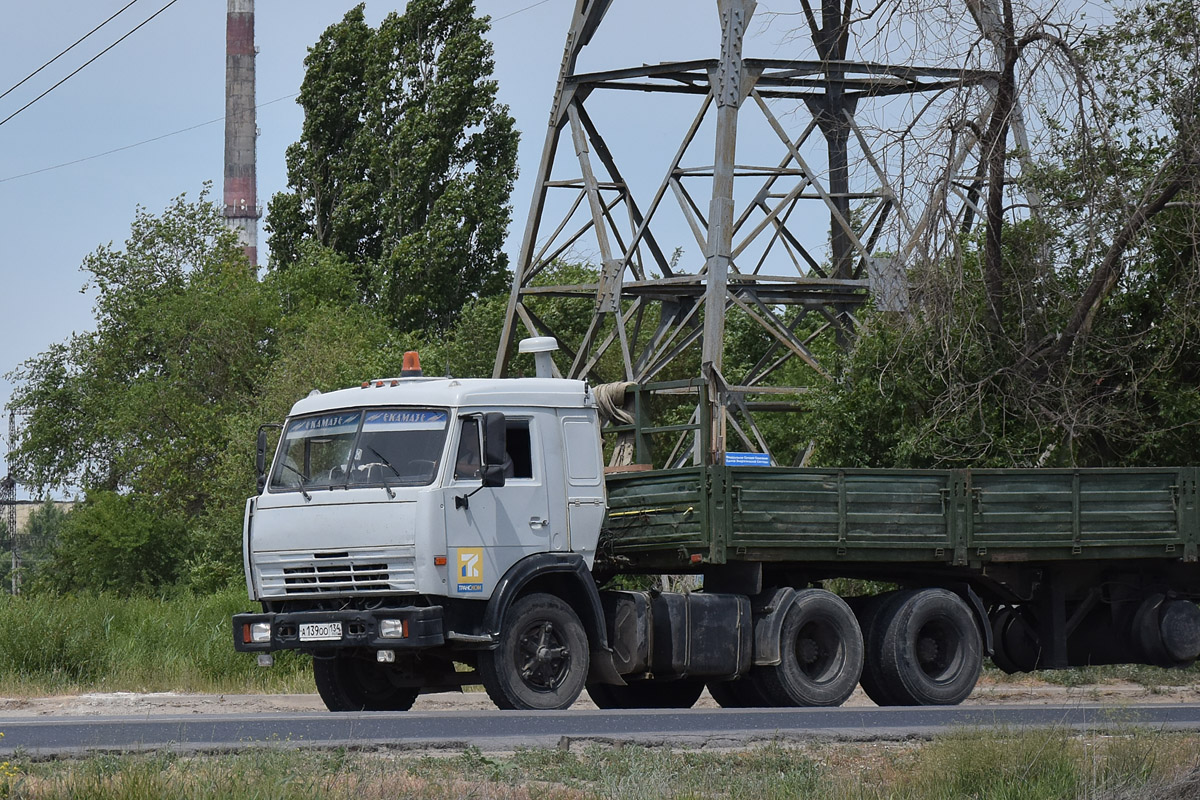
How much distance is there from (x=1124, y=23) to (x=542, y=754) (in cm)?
1352

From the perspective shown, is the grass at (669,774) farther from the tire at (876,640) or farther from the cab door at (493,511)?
the tire at (876,640)

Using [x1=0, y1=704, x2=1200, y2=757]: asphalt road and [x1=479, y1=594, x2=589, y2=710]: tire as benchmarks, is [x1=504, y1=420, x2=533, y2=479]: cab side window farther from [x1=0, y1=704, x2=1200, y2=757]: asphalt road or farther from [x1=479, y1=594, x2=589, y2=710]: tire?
[x1=0, y1=704, x2=1200, y2=757]: asphalt road

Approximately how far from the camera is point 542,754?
33.1 feet

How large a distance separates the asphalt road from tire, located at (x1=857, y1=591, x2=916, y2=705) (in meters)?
2.41

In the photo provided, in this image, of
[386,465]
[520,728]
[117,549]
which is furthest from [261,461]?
[117,549]

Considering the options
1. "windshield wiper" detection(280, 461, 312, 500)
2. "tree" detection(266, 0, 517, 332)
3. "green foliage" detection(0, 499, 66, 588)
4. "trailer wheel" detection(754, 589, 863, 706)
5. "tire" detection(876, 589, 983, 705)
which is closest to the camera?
"windshield wiper" detection(280, 461, 312, 500)

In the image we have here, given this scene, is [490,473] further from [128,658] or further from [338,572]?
[128,658]

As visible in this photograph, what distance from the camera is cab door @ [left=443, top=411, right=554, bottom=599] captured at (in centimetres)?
1391

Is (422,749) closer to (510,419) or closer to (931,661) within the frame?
(510,419)

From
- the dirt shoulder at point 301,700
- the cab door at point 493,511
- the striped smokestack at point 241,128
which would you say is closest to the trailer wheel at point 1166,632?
the dirt shoulder at point 301,700

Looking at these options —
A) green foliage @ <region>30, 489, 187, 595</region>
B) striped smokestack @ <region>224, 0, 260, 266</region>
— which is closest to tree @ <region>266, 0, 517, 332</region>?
striped smokestack @ <region>224, 0, 260, 266</region>

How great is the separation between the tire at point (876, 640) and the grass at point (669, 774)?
578 cm

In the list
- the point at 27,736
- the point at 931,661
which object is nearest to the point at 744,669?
the point at 931,661

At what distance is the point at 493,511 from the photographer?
14.2m
